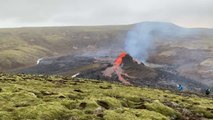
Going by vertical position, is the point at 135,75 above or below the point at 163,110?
below

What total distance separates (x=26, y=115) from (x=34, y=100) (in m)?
8.59

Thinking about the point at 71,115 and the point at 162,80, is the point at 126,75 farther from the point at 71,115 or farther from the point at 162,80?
the point at 71,115

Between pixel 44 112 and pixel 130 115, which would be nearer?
pixel 44 112

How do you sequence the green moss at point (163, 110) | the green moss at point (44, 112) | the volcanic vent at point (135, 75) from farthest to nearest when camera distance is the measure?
the volcanic vent at point (135, 75), the green moss at point (163, 110), the green moss at point (44, 112)

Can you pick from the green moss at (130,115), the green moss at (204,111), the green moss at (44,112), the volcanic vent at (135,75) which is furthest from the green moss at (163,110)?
the volcanic vent at (135,75)

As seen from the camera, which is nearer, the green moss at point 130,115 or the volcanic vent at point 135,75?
the green moss at point 130,115

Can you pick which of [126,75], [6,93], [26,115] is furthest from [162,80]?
[26,115]

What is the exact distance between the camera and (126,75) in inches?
5217

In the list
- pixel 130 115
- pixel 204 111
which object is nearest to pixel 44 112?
pixel 130 115

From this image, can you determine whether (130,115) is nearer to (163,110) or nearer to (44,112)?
(44,112)

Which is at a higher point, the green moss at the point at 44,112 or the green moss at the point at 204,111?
the green moss at the point at 44,112

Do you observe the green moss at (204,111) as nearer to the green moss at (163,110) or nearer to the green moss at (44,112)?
the green moss at (163,110)

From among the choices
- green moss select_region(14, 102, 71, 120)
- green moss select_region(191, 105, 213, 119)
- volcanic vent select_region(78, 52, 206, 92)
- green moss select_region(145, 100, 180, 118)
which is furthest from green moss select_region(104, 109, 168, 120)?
volcanic vent select_region(78, 52, 206, 92)

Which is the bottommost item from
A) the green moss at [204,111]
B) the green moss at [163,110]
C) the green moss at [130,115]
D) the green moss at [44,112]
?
the green moss at [204,111]
